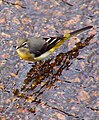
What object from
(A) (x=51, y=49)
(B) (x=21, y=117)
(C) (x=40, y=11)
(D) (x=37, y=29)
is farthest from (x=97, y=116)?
(C) (x=40, y=11)

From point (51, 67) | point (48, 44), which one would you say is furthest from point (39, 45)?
point (51, 67)

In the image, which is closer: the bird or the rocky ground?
the rocky ground

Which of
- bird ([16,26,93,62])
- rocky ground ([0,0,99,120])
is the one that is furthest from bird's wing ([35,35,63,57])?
rocky ground ([0,0,99,120])

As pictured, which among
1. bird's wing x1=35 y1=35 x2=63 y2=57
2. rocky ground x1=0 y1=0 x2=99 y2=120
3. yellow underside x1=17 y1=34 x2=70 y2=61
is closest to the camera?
rocky ground x1=0 y1=0 x2=99 y2=120

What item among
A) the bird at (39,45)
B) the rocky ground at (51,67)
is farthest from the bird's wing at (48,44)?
the rocky ground at (51,67)

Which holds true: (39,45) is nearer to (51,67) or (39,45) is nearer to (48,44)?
(48,44)

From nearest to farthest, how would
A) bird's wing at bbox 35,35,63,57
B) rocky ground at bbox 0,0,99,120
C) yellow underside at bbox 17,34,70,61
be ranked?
rocky ground at bbox 0,0,99,120
yellow underside at bbox 17,34,70,61
bird's wing at bbox 35,35,63,57

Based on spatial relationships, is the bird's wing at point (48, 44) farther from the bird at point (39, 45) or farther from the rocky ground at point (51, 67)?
the rocky ground at point (51, 67)

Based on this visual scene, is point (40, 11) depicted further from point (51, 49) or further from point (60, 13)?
point (51, 49)

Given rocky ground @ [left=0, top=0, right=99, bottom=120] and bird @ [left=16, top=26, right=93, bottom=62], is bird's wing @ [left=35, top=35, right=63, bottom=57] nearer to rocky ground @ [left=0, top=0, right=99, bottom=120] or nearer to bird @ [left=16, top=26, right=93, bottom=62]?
bird @ [left=16, top=26, right=93, bottom=62]
